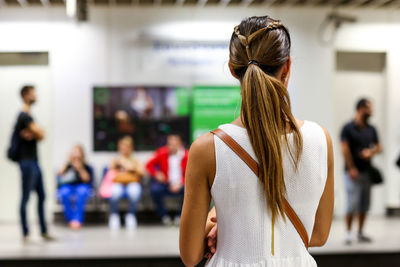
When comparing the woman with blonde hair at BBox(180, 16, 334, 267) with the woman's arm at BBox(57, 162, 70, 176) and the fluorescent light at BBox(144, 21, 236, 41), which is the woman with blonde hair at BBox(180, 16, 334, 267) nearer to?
the woman's arm at BBox(57, 162, 70, 176)

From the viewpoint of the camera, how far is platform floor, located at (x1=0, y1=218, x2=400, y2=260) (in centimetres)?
461

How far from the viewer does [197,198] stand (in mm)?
1217

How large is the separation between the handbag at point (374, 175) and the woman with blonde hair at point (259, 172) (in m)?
4.55

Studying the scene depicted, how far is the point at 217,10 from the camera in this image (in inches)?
302

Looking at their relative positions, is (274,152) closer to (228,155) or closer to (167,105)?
(228,155)

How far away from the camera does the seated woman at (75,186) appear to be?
22.6ft

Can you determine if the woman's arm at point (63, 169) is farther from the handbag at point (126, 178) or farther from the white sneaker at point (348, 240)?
the white sneaker at point (348, 240)

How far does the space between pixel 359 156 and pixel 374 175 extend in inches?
11.4

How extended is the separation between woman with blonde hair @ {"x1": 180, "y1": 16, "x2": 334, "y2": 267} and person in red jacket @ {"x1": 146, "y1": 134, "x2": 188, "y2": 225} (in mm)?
5679

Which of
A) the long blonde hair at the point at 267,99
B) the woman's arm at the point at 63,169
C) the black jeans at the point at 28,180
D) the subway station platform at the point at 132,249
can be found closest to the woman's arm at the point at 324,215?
the long blonde hair at the point at 267,99

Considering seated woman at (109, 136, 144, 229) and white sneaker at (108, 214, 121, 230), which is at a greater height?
seated woman at (109, 136, 144, 229)

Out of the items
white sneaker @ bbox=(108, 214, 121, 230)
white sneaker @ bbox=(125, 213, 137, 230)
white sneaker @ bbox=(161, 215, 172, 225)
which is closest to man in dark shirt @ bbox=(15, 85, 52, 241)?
white sneaker @ bbox=(108, 214, 121, 230)

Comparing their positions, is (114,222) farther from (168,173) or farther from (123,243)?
(123,243)

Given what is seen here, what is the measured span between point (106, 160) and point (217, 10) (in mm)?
2882
